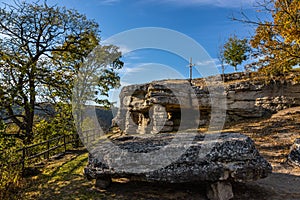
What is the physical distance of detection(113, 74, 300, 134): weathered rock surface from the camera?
16853 mm

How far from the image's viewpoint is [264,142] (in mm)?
11141

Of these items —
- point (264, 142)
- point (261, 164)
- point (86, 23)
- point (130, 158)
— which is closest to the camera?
point (261, 164)

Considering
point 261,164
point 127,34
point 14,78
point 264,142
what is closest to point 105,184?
point 261,164

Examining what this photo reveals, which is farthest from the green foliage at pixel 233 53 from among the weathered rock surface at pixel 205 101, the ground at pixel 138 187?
the ground at pixel 138 187

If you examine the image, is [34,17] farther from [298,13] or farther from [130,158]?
[298,13]

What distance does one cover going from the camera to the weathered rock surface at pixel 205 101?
16.9 m

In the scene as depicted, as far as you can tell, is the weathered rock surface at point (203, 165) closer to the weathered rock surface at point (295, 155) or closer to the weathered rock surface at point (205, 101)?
the weathered rock surface at point (295, 155)

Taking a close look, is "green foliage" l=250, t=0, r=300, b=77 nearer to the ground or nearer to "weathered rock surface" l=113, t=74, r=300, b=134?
the ground

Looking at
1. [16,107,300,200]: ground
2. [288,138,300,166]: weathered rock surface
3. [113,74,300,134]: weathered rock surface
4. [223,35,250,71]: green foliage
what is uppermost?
[223,35,250,71]: green foliage

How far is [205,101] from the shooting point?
1791cm

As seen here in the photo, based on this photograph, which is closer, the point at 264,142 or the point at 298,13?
the point at 298,13

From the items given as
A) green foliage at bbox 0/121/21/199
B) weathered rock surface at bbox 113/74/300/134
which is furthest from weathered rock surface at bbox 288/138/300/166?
weathered rock surface at bbox 113/74/300/134

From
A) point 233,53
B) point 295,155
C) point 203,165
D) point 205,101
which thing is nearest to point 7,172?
point 203,165

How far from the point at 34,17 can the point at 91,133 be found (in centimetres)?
1054
